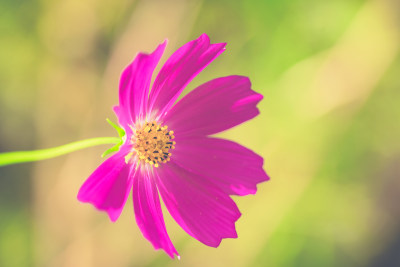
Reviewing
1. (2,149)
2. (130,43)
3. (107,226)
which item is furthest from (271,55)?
(2,149)

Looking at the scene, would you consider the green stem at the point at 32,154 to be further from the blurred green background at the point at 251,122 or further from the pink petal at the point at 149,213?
the blurred green background at the point at 251,122

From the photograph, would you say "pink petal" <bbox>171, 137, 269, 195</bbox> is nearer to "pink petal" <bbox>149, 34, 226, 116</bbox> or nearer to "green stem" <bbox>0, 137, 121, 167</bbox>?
"pink petal" <bbox>149, 34, 226, 116</bbox>

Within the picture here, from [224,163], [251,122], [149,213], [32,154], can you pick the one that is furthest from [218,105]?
[251,122]

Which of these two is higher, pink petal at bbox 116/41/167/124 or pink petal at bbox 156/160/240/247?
pink petal at bbox 116/41/167/124

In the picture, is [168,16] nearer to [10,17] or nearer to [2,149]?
[10,17]

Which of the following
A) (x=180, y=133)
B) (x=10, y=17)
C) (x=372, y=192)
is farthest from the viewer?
(x=372, y=192)

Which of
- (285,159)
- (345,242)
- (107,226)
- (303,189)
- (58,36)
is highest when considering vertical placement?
(58,36)

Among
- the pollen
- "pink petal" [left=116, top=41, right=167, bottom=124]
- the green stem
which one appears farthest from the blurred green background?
the green stem
